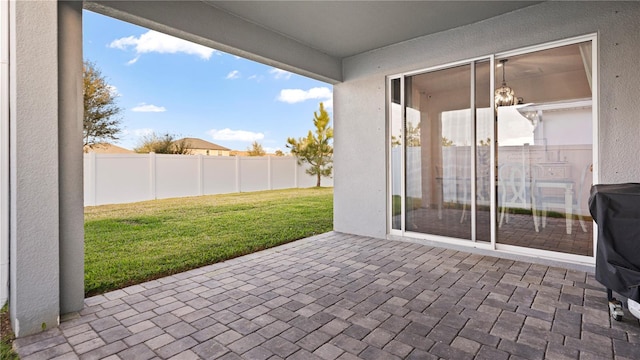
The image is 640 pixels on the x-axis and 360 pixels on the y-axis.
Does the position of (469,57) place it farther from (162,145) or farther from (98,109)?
(162,145)

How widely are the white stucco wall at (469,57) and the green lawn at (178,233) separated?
1.21m

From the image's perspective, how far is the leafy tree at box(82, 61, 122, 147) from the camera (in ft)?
32.1

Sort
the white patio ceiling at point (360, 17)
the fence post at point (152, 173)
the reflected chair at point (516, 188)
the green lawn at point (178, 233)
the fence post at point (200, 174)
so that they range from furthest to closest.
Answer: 1. the fence post at point (200, 174)
2. the fence post at point (152, 173)
3. the reflected chair at point (516, 188)
4. the green lawn at point (178, 233)
5. the white patio ceiling at point (360, 17)

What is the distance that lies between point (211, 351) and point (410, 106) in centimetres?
417

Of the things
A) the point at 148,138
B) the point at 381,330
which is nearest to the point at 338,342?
the point at 381,330

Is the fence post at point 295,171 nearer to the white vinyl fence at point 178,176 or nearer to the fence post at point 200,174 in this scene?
the white vinyl fence at point 178,176

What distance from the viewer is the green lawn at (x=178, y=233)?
3738 millimetres

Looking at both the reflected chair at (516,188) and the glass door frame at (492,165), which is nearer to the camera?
the glass door frame at (492,165)

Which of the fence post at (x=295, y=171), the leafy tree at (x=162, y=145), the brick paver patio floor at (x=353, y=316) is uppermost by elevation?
the leafy tree at (x=162, y=145)

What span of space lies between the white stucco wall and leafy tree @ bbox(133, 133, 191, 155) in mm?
10187

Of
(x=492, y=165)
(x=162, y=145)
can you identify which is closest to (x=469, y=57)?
(x=492, y=165)

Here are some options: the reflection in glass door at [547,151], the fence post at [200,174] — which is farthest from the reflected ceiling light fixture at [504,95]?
the fence post at [200,174]

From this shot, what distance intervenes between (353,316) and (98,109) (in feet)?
36.2

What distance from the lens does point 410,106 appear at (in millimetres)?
4863
